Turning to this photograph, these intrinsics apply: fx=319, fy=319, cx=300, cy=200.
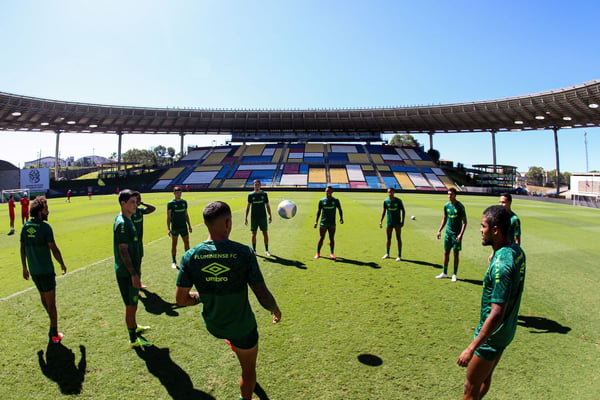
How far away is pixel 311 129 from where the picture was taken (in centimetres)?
7612

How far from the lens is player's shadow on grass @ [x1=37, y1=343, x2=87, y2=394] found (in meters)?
3.96

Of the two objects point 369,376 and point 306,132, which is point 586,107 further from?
point 369,376

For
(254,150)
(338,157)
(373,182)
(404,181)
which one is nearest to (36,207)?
(373,182)

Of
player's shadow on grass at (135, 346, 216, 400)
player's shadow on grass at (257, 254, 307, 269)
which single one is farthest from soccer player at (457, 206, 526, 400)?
player's shadow on grass at (257, 254, 307, 269)

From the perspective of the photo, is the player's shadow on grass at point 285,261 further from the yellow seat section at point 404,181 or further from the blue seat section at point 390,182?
the yellow seat section at point 404,181

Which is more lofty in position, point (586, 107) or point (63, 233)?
point (586, 107)

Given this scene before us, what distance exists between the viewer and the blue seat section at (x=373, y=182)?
55.0 meters

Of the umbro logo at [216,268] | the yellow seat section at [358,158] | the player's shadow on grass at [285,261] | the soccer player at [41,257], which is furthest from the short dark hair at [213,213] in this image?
the yellow seat section at [358,158]

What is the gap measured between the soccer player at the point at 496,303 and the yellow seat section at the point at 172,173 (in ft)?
213

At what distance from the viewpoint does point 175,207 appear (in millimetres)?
9203

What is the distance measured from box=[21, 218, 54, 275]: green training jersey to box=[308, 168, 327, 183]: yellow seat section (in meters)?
53.1

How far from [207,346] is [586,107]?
6134 centimetres

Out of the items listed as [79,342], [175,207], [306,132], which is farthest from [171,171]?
[79,342]

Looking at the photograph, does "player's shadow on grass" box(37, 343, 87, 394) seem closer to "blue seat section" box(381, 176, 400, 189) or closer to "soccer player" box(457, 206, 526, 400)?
"soccer player" box(457, 206, 526, 400)
